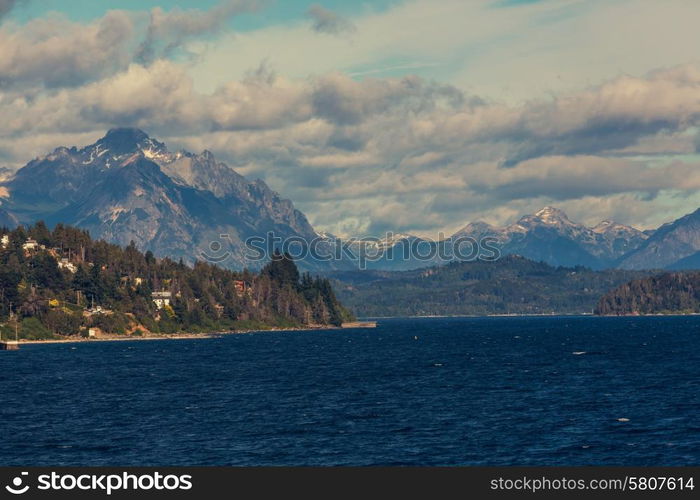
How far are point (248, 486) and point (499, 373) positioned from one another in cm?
11897

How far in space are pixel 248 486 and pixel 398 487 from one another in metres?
11.0

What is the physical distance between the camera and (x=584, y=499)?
68.7m

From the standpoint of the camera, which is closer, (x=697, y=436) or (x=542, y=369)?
(x=697, y=436)

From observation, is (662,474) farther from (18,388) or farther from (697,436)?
(18,388)

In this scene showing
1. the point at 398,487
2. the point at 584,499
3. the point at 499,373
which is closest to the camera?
the point at 584,499

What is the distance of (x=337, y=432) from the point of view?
11181 cm

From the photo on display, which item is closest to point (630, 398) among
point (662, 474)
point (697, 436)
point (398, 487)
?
point (697, 436)

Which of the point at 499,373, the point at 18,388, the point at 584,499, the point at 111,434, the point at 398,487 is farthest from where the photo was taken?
the point at 499,373

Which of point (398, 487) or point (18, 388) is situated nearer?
point (398, 487)

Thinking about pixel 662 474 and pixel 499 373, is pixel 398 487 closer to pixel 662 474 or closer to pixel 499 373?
pixel 662 474

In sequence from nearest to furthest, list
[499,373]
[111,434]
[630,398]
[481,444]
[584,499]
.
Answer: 1. [584,499]
2. [481,444]
3. [111,434]
4. [630,398]
5. [499,373]

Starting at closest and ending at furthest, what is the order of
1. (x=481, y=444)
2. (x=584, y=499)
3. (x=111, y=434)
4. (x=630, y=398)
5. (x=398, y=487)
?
(x=584, y=499) → (x=398, y=487) → (x=481, y=444) → (x=111, y=434) → (x=630, y=398)

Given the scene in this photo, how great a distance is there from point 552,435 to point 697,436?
14695mm

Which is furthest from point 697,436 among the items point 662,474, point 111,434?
point 111,434
